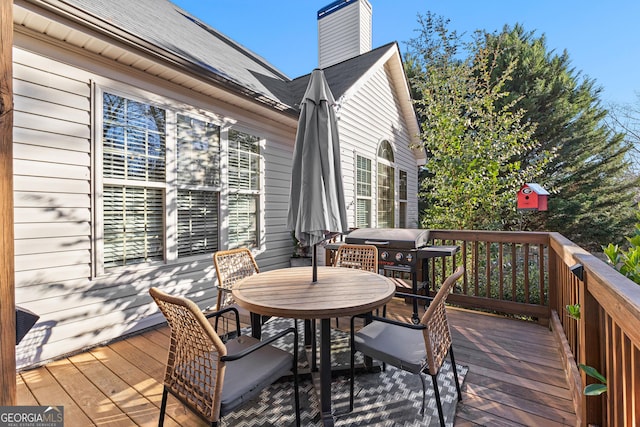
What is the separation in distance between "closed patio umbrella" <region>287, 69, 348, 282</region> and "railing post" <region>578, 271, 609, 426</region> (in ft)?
5.19

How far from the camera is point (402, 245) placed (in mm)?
3666

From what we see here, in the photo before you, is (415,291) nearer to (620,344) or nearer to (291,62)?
(620,344)

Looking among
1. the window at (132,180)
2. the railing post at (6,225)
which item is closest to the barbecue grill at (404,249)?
the window at (132,180)

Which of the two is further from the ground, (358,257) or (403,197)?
(403,197)

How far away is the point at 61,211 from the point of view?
9.20ft

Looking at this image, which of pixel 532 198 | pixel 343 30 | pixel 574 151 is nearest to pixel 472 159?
pixel 532 198

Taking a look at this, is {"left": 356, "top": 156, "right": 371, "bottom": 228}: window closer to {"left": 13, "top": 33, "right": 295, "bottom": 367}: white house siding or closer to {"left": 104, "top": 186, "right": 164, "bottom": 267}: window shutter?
{"left": 104, "top": 186, "right": 164, "bottom": 267}: window shutter

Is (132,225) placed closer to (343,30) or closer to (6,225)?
(6,225)

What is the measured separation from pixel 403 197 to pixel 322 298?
7.77m

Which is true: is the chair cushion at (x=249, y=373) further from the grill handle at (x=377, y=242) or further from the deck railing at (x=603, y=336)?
the grill handle at (x=377, y=242)

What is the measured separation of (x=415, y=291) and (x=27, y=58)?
4.63 metres

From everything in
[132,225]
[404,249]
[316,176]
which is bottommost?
[404,249]

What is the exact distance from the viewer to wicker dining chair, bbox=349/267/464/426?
5.63 feet

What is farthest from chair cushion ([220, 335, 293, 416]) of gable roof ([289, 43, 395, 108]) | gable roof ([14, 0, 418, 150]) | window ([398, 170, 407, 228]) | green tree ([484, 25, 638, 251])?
green tree ([484, 25, 638, 251])
